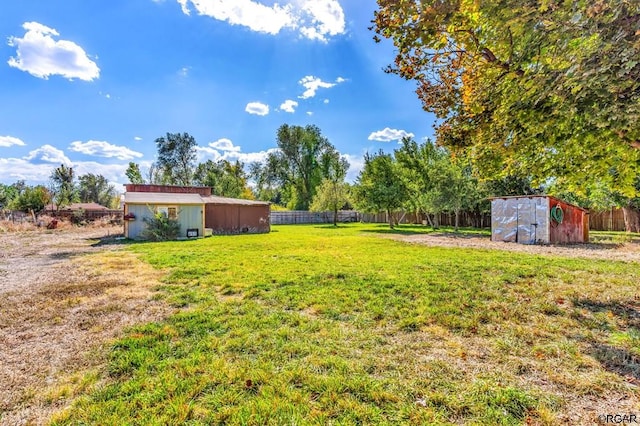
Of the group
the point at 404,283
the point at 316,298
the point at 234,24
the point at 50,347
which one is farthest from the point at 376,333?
the point at 234,24

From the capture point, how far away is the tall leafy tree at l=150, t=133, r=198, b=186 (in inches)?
1560

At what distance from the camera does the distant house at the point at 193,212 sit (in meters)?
16.0

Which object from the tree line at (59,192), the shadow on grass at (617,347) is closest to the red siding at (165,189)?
the tree line at (59,192)

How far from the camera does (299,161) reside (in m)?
43.2

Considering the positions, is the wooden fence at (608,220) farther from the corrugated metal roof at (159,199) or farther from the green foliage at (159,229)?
the green foliage at (159,229)

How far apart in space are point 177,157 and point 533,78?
4350 centimetres

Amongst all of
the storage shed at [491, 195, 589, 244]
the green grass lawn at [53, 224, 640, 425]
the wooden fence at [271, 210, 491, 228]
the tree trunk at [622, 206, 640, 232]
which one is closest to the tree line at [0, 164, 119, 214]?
the wooden fence at [271, 210, 491, 228]

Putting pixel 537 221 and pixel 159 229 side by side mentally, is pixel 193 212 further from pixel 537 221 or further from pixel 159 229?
pixel 537 221

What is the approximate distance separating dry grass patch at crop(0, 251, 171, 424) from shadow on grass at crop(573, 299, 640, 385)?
4472mm

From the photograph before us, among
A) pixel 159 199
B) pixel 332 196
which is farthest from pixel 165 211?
pixel 332 196

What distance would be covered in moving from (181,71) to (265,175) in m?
31.9

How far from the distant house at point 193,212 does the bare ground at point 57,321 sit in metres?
8.22

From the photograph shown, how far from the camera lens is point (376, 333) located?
3.44 m

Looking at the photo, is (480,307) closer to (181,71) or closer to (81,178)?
(181,71)
